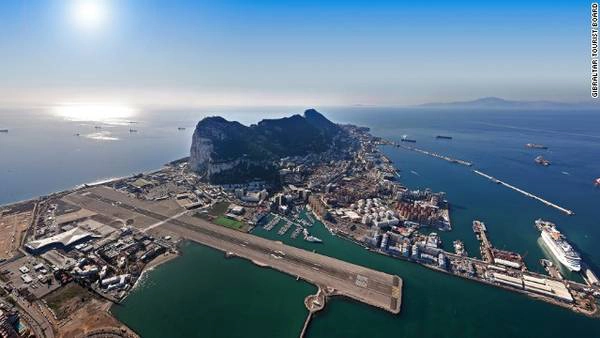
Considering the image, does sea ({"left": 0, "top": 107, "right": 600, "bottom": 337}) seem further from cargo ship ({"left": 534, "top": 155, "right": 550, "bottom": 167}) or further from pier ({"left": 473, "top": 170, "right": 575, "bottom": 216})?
cargo ship ({"left": 534, "top": 155, "right": 550, "bottom": 167})

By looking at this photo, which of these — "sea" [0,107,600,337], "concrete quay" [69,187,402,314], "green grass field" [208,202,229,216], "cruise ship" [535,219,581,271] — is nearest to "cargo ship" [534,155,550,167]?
"sea" [0,107,600,337]

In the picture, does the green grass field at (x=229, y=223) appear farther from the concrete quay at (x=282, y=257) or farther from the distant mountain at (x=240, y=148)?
the distant mountain at (x=240, y=148)

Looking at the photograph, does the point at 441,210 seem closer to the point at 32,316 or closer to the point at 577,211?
the point at 577,211

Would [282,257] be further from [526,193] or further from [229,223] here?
[526,193]

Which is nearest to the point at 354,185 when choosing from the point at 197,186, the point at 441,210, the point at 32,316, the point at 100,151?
the point at 441,210

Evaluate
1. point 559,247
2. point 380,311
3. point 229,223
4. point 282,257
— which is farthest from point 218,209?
point 559,247

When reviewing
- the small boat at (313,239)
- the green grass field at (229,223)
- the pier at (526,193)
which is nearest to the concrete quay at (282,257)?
the green grass field at (229,223)
